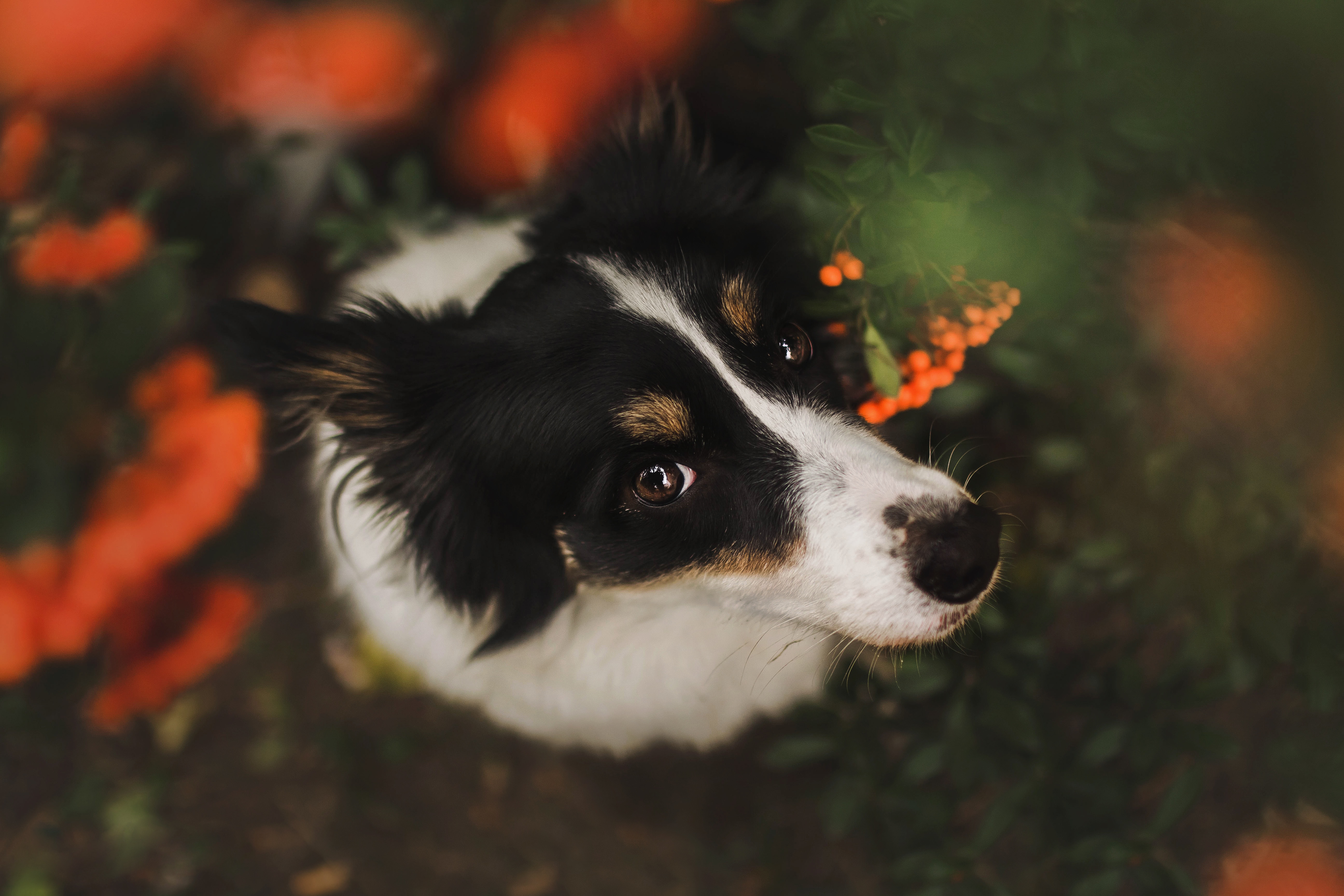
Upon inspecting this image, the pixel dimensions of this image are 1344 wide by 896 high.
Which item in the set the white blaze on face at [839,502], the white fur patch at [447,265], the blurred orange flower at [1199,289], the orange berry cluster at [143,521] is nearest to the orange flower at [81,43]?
the orange berry cluster at [143,521]

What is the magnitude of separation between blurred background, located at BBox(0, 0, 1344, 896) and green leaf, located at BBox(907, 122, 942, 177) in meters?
0.02

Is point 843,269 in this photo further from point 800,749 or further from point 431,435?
point 800,749

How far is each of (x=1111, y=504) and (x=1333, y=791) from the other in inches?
30.9

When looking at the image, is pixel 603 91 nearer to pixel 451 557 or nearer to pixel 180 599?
pixel 451 557

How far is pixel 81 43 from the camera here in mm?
2703

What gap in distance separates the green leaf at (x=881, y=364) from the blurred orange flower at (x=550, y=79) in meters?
1.15

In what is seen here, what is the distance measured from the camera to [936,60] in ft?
5.13

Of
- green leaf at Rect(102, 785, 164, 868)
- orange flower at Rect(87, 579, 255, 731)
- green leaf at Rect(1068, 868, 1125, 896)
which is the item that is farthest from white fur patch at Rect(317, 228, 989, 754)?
green leaf at Rect(102, 785, 164, 868)

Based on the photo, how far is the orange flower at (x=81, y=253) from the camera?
2.22 metres

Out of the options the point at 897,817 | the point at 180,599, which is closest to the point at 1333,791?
the point at 897,817

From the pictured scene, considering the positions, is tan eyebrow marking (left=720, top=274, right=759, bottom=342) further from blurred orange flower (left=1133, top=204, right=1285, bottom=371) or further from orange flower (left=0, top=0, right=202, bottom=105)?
orange flower (left=0, top=0, right=202, bottom=105)

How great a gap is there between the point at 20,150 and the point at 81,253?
0.45 metres

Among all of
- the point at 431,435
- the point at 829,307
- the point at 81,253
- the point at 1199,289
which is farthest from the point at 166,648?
the point at 1199,289

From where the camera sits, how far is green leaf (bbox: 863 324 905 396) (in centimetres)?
145
